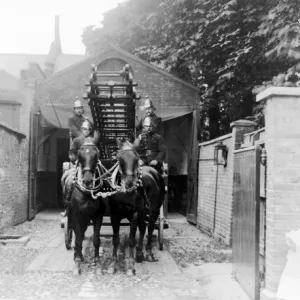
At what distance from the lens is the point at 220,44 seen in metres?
12.2

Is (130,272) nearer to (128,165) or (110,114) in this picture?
(128,165)

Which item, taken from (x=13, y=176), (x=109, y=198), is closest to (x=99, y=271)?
(x=109, y=198)

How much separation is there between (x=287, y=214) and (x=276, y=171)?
0.48 meters

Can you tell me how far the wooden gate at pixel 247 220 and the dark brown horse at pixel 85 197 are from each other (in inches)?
81.0

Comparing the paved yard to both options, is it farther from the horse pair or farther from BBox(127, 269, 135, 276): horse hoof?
the horse pair

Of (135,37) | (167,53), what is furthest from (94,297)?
(135,37)

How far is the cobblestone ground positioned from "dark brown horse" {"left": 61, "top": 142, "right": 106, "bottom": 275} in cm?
33

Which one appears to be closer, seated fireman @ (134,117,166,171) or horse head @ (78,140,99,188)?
horse head @ (78,140,99,188)

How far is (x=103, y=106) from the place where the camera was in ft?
22.9

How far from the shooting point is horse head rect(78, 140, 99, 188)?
20.1 feet

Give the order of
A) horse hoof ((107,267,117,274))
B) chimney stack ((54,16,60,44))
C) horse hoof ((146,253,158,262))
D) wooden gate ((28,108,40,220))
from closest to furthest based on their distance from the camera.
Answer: horse hoof ((107,267,117,274))
horse hoof ((146,253,158,262))
wooden gate ((28,108,40,220))
chimney stack ((54,16,60,44))

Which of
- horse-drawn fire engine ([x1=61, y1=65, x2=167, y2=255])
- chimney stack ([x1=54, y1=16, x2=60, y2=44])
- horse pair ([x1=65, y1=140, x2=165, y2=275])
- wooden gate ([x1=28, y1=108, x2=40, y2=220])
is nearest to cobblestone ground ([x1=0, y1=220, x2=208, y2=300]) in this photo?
horse pair ([x1=65, y1=140, x2=165, y2=275])

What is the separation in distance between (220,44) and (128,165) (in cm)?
727

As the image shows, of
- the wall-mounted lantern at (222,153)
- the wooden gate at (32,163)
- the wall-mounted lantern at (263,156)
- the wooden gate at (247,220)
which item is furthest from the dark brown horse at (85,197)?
the wooden gate at (32,163)
